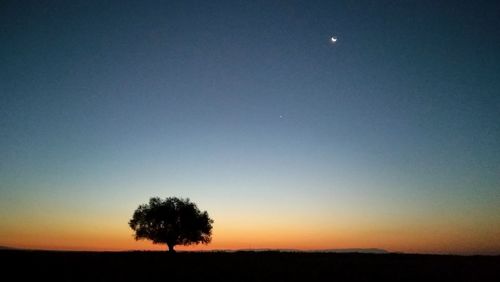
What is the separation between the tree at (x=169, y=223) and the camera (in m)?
61.8

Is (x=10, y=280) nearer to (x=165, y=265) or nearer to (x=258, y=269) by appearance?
(x=165, y=265)

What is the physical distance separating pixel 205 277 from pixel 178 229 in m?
37.9

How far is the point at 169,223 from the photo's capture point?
62.2m

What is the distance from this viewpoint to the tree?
61812 millimetres

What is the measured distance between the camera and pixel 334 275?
28141mm

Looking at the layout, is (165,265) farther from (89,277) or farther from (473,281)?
(473,281)

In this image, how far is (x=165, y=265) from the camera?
32062mm

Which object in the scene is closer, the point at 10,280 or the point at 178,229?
the point at 10,280

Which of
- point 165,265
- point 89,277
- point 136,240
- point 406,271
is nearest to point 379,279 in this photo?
point 406,271

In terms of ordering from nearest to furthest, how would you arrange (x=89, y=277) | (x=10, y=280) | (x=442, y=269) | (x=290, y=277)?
(x=10, y=280)
(x=89, y=277)
(x=290, y=277)
(x=442, y=269)

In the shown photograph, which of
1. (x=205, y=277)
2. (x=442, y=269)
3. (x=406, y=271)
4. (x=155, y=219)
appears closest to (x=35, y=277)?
(x=205, y=277)

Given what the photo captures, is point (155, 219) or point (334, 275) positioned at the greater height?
point (155, 219)

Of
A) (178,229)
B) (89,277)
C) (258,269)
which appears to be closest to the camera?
(89,277)

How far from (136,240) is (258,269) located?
38651mm
